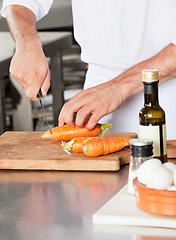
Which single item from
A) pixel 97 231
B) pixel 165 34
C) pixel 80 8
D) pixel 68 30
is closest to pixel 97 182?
pixel 97 231

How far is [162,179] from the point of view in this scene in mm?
956

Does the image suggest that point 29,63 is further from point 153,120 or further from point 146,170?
point 146,170

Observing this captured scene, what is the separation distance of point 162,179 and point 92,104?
70 cm

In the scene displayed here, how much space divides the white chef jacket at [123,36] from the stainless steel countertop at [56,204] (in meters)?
0.51

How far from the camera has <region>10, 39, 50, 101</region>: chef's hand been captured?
5.40 feet

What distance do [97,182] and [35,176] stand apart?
0.20 metres

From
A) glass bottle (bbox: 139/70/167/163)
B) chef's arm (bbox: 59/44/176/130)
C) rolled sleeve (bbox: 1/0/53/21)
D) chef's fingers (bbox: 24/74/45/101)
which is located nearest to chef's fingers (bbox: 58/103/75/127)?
chef's arm (bbox: 59/44/176/130)

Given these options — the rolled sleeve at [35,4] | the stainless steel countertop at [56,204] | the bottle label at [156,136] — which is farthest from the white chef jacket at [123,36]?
the bottle label at [156,136]

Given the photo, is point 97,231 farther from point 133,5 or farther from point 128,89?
point 133,5

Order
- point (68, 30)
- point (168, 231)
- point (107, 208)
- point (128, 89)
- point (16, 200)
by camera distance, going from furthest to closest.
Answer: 1. point (68, 30)
2. point (128, 89)
3. point (16, 200)
4. point (107, 208)
5. point (168, 231)

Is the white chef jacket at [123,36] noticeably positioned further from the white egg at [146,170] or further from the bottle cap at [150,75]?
the white egg at [146,170]

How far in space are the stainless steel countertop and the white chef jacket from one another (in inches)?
20.2

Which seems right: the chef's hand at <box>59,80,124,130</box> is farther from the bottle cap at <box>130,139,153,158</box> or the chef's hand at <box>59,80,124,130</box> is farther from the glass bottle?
the bottle cap at <box>130,139,153,158</box>

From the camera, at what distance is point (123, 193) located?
45.8 inches
